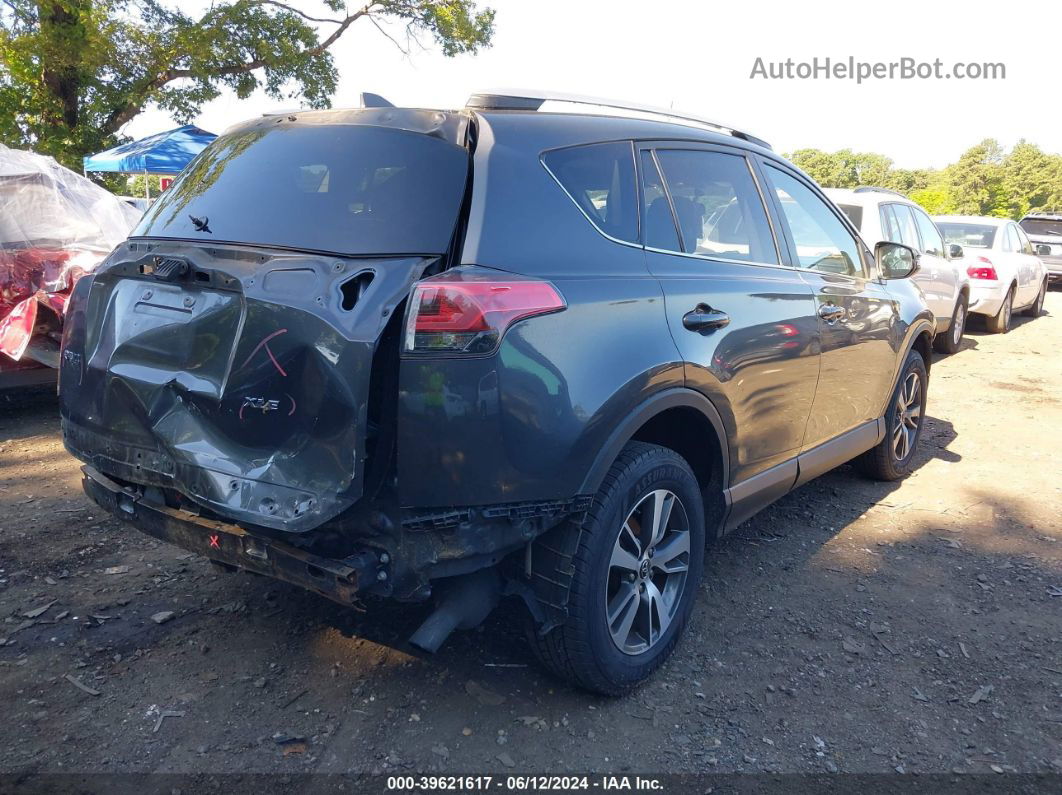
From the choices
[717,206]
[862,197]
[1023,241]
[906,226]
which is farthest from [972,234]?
[717,206]

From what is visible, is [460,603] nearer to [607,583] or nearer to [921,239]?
[607,583]

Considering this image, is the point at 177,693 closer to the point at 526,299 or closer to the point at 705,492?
the point at 526,299

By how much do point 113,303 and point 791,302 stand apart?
2.63 m

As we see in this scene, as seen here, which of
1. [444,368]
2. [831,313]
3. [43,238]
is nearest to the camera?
[444,368]

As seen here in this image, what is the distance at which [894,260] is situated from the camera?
4.72 metres

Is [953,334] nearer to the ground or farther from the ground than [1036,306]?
farther from the ground

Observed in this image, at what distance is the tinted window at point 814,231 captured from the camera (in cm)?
396

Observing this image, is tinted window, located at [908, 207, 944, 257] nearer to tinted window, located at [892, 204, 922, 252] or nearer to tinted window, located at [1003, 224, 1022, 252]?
tinted window, located at [892, 204, 922, 252]

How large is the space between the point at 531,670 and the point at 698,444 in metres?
1.06

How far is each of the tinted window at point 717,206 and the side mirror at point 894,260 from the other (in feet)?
4.18

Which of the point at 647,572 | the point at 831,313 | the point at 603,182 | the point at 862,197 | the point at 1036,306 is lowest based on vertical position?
the point at 1036,306

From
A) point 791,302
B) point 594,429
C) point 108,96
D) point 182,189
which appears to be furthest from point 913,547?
point 108,96

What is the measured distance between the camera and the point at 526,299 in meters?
2.41

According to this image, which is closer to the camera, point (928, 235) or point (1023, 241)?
point (928, 235)
